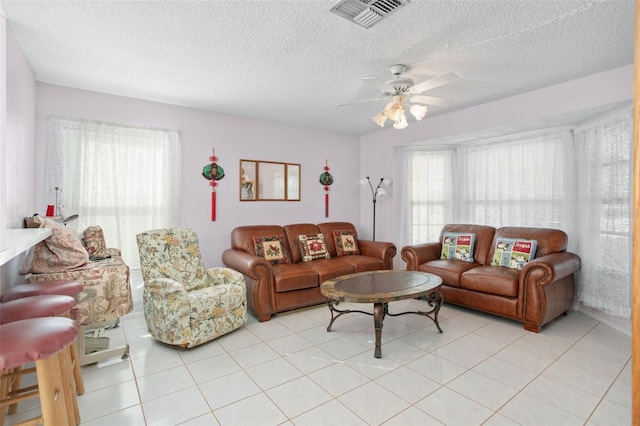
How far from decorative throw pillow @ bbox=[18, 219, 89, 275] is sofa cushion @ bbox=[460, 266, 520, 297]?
3541mm

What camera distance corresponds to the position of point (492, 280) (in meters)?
3.38

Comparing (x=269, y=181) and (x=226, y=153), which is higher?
(x=226, y=153)

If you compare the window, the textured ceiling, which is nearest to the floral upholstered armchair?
the textured ceiling

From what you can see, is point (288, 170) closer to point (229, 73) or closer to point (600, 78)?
point (229, 73)

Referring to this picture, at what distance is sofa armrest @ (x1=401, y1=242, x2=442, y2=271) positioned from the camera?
4180 millimetres

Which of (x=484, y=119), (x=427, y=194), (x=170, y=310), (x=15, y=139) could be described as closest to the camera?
(x=15, y=139)

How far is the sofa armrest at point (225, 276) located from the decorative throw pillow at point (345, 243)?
70.3 inches

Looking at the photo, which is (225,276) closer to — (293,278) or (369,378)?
(293,278)

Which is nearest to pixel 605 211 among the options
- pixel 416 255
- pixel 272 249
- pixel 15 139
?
pixel 416 255

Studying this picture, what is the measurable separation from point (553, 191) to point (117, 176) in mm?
4972

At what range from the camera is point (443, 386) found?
2.20m

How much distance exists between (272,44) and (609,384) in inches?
131

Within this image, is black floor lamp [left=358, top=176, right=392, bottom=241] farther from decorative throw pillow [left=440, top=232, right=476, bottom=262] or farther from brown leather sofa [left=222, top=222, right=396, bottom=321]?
decorative throw pillow [left=440, top=232, right=476, bottom=262]

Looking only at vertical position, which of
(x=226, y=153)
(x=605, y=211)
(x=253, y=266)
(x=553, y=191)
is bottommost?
(x=253, y=266)
